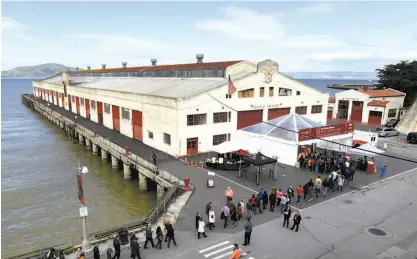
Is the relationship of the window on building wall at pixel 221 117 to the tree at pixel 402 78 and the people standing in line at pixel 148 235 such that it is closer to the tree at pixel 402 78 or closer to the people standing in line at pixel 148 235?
the people standing in line at pixel 148 235

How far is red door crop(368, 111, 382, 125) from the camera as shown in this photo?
54781 mm

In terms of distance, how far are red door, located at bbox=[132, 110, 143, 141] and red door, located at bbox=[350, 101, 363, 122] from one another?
133ft

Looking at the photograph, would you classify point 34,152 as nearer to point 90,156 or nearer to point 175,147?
point 90,156

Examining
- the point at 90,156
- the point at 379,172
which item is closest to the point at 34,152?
the point at 90,156

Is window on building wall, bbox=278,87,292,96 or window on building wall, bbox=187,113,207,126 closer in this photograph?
window on building wall, bbox=187,113,207,126

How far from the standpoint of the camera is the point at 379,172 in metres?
28.0

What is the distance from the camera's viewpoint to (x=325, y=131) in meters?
29.4

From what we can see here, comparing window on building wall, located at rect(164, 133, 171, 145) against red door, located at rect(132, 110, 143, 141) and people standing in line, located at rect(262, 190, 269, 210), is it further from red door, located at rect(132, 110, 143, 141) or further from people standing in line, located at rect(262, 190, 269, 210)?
people standing in line, located at rect(262, 190, 269, 210)

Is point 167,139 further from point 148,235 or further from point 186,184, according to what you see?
point 148,235

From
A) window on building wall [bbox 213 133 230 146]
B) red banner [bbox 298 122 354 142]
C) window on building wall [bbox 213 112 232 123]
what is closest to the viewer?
red banner [bbox 298 122 354 142]

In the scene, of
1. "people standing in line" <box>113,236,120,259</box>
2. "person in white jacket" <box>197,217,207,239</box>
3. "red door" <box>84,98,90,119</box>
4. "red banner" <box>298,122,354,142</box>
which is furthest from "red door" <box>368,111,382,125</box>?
"people standing in line" <box>113,236,120,259</box>

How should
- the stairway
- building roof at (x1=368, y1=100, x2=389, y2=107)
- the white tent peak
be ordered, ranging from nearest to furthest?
the white tent peak, the stairway, building roof at (x1=368, y1=100, x2=389, y2=107)

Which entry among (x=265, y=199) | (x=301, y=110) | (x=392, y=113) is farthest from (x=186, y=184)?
(x=392, y=113)

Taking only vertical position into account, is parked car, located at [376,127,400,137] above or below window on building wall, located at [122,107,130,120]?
below
